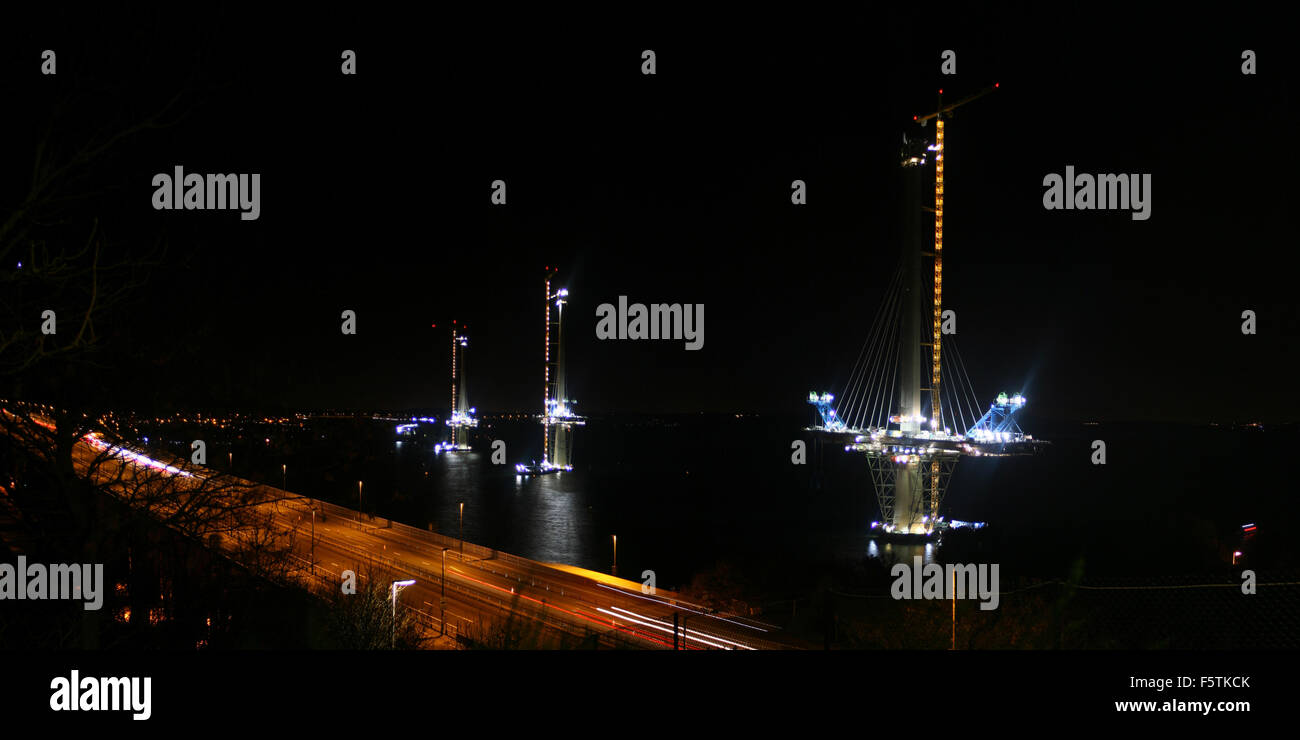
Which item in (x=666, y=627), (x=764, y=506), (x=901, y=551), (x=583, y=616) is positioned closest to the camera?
(x=666, y=627)

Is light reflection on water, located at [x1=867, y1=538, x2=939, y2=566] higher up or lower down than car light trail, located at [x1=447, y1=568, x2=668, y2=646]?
lower down

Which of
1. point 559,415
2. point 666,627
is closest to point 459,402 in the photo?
point 559,415

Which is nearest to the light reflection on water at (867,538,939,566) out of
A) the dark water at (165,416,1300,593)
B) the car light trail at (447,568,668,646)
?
the dark water at (165,416,1300,593)

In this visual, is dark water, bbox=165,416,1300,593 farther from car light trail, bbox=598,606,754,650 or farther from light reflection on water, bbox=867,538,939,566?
car light trail, bbox=598,606,754,650

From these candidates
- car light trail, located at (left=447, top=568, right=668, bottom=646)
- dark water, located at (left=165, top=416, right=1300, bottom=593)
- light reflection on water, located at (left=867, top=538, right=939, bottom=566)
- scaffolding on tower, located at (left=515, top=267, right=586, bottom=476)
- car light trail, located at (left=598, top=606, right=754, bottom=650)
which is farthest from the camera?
scaffolding on tower, located at (left=515, top=267, right=586, bottom=476)

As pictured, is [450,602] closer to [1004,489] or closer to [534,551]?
[534,551]

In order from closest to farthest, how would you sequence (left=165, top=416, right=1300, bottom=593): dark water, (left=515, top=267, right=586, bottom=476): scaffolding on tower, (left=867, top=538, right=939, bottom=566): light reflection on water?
(left=165, top=416, right=1300, bottom=593): dark water, (left=867, top=538, right=939, bottom=566): light reflection on water, (left=515, top=267, right=586, bottom=476): scaffolding on tower

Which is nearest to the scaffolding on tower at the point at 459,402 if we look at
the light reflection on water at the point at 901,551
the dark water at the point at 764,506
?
the dark water at the point at 764,506

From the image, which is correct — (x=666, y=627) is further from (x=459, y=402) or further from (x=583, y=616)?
(x=459, y=402)

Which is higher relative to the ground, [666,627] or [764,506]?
[666,627]
